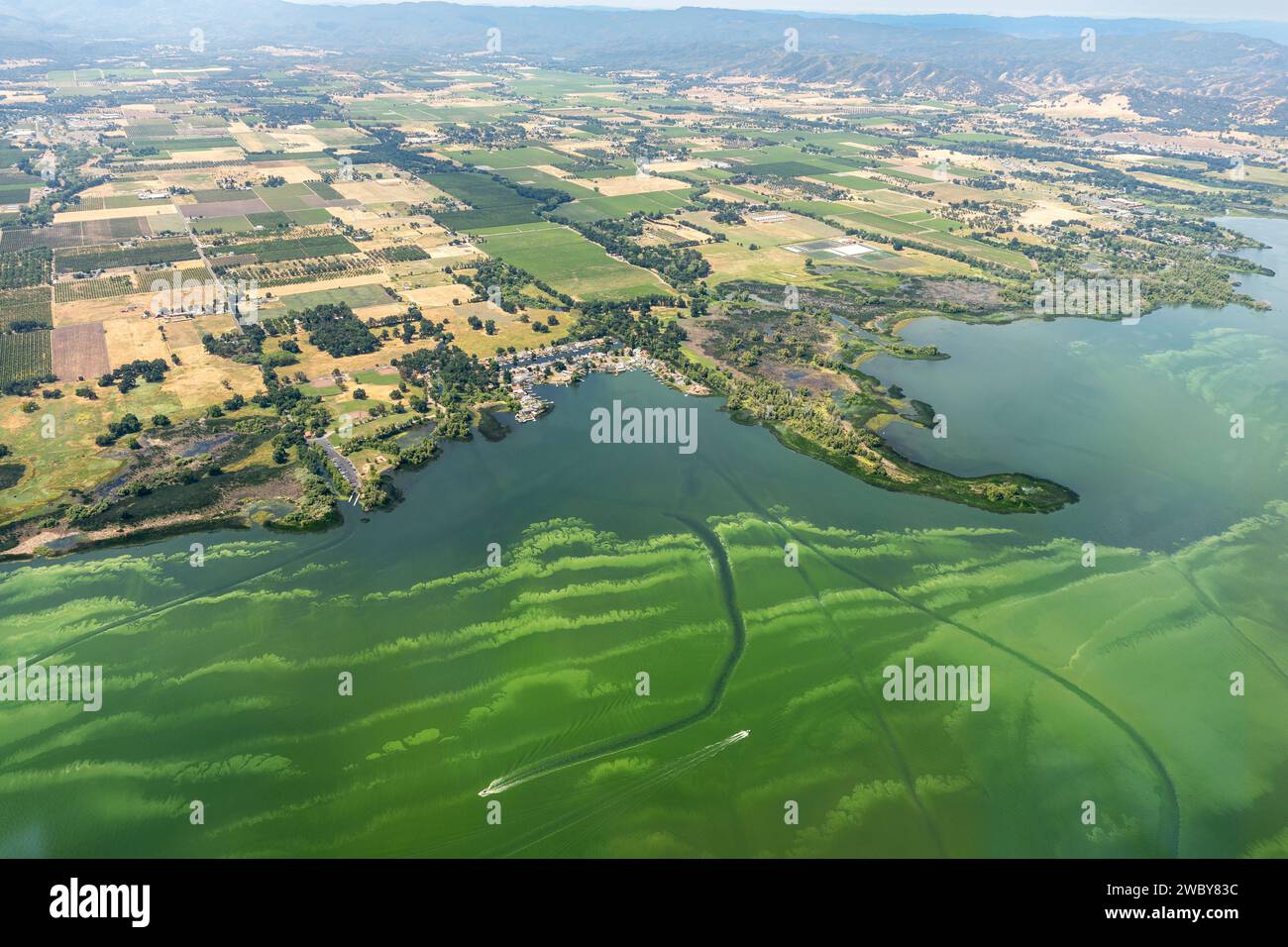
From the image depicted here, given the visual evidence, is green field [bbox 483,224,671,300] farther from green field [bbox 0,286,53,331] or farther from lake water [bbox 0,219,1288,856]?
green field [bbox 0,286,53,331]

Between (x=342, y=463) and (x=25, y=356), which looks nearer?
(x=342, y=463)

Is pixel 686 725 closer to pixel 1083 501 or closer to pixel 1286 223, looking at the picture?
pixel 1083 501

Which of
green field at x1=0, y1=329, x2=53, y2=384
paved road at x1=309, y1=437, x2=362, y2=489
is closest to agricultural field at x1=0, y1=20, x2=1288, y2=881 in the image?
paved road at x1=309, y1=437, x2=362, y2=489

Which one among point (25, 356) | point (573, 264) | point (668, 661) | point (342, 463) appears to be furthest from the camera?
point (573, 264)

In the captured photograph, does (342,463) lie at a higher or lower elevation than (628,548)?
higher

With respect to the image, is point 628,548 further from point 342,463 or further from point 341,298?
point 341,298

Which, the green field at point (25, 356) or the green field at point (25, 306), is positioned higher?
the green field at point (25, 306)

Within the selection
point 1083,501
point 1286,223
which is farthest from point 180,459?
point 1286,223

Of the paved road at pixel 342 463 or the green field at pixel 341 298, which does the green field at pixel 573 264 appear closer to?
the green field at pixel 341 298

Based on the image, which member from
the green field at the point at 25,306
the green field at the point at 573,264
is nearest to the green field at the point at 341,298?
the green field at the point at 573,264

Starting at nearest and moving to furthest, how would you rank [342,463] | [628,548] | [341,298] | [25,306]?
[628,548]
[342,463]
[25,306]
[341,298]

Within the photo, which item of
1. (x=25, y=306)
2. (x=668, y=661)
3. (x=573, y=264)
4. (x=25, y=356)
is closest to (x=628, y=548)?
(x=668, y=661)
